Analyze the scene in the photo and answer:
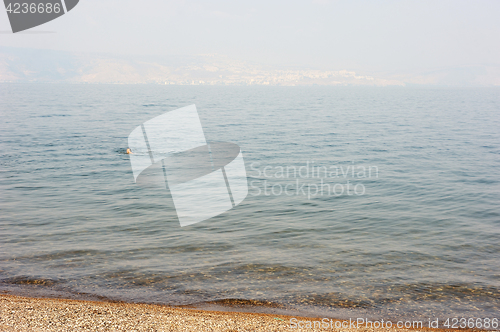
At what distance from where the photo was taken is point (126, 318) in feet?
23.0

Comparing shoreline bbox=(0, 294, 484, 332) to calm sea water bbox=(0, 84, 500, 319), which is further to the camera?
calm sea water bbox=(0, 84, 500, 319)

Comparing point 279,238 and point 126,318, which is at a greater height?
point 126,318

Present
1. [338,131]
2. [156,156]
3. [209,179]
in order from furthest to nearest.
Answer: [338,131]
[156,156]
[209,179]

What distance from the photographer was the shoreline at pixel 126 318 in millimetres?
6535

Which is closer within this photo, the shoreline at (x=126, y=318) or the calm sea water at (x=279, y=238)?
the shoreline at (x=126, y=318)

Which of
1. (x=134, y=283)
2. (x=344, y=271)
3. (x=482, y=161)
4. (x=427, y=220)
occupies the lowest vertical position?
(x=482, y=161)

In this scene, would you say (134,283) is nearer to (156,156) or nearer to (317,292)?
(317,292)

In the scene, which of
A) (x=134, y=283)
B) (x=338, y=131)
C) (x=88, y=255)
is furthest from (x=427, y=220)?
(x=338, y=131)

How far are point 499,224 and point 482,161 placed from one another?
13850mm

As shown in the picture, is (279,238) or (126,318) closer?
(126,318)

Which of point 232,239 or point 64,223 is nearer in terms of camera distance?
point 232,239

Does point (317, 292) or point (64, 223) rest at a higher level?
point (64, 223)

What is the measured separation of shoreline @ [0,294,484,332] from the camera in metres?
6.54

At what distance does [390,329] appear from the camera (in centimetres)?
735
